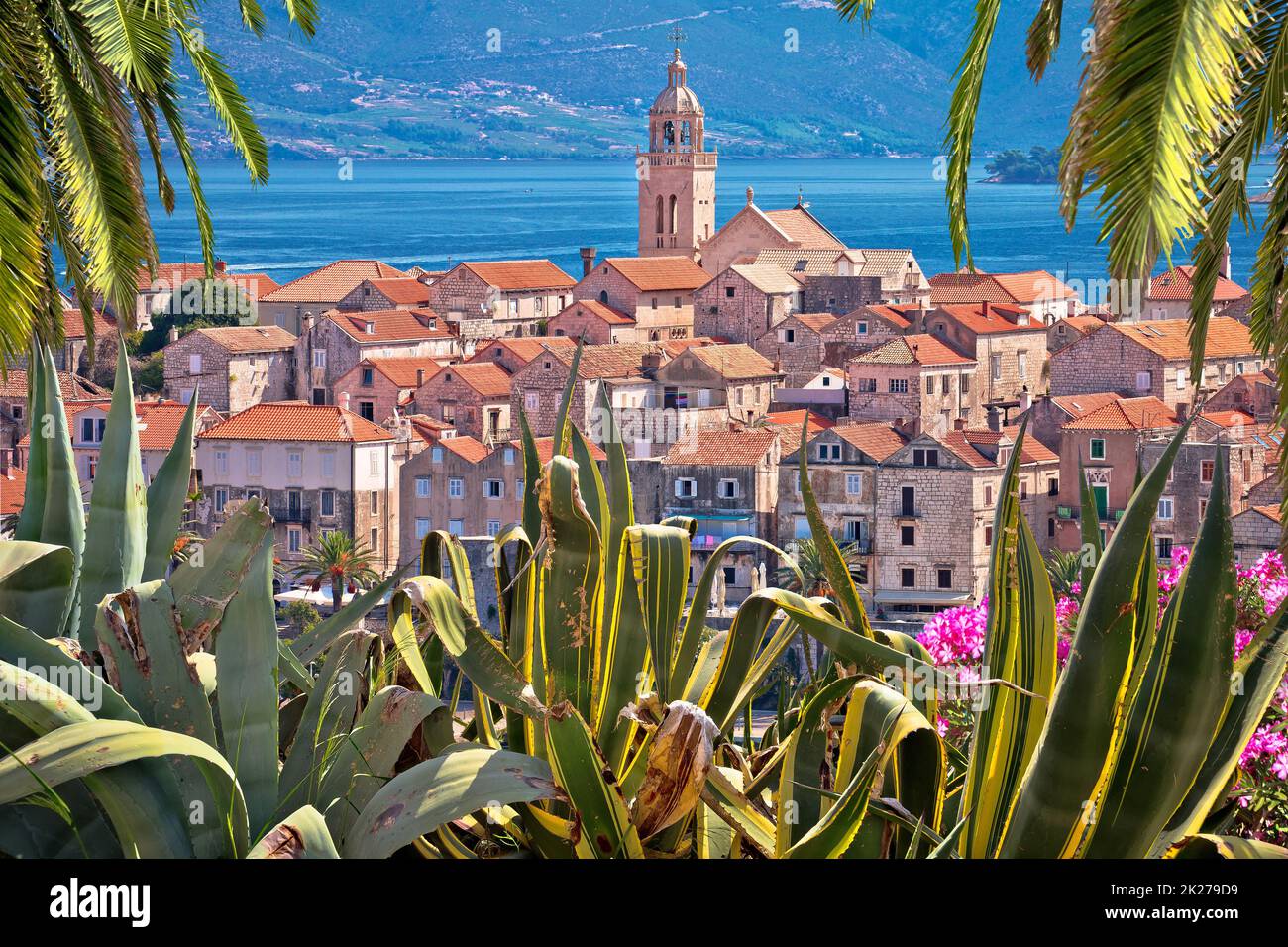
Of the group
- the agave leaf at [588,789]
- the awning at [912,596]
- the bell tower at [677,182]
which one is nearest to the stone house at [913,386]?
the awning at [912,596]

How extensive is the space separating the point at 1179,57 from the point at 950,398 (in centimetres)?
5451

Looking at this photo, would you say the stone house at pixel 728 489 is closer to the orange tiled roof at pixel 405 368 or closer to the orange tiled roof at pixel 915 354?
the orange tiled roof at pixel 915 354

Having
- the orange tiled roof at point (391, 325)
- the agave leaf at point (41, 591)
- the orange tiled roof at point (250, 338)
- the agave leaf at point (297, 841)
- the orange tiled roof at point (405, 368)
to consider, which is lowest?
the agave leaf at point (297, 841)

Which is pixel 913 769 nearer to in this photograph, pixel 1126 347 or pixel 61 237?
pixel 61 237

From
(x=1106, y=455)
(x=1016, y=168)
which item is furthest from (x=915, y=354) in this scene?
(x=1016, y=168)

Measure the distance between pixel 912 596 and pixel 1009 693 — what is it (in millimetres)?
43913

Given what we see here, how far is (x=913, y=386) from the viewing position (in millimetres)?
55469

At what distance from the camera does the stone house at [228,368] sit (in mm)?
61812

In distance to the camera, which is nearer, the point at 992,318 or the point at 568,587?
the point at 568,587

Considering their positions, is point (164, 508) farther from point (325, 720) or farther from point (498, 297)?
point (498, 297)

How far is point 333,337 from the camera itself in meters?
63.0

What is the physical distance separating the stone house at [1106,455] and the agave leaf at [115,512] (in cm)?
4423

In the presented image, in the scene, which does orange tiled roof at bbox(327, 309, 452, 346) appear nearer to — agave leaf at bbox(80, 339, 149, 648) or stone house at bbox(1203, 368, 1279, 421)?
stone house at bbox(1203, 368, 1279, 421)
